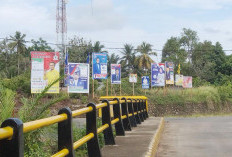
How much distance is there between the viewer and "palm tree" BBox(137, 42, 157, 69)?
73.7 m

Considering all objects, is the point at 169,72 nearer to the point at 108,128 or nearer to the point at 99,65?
the point at 99,65

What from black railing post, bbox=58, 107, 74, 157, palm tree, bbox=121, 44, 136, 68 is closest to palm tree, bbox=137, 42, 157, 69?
palm tree, bbox=121, 44, 136, 68

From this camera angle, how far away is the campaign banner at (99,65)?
27984 millimetres

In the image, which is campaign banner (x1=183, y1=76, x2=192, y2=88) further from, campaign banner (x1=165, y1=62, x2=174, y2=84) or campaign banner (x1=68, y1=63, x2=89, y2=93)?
campaign banner (x1=68, y1=63, x2=89, y2=93)

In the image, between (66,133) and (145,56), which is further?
(145,56)

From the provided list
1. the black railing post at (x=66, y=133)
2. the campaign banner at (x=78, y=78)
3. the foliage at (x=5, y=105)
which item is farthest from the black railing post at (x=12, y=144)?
the campaign banner at (x=78, y=78)

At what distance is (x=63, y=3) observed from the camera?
50219 mm

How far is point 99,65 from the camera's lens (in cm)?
2823

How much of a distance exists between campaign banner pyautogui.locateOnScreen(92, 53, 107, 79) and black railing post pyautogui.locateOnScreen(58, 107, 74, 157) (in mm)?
23669

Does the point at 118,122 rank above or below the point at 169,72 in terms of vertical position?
below

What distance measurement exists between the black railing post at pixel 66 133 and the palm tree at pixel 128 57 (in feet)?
235

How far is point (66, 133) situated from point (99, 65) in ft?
78.8

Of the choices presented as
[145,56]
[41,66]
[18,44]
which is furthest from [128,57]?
[41,66]

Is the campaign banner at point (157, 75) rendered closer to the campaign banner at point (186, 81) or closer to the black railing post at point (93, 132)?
the campaign banner at point (186, 81)
